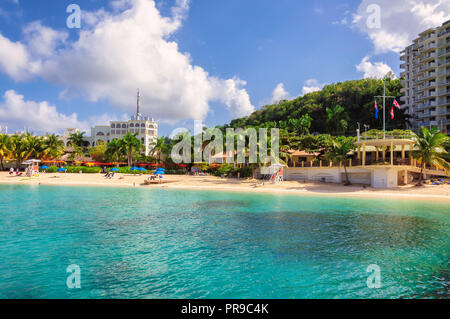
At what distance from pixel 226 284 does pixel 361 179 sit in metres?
34.2

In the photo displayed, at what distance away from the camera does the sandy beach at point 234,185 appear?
31.5m

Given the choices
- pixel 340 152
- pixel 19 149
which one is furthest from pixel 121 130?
pixel 340 152

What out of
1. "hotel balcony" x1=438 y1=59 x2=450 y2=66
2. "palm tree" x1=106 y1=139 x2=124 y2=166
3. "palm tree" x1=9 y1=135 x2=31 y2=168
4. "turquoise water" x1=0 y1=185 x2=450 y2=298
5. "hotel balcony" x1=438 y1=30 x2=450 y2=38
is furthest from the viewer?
"palm tree" x1=106 y1=139 x2=124 y2=166

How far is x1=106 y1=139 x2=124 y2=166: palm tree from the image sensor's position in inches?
2368

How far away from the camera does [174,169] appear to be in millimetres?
57469

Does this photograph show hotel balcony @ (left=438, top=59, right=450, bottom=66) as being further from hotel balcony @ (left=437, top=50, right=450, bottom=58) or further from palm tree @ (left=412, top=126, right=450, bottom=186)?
palm tree @ (left=412, top=126, right=450, bottom=186)

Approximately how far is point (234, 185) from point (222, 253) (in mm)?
28866

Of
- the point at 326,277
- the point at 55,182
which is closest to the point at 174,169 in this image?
the point at 55,182

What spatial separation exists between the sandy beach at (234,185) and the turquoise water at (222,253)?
11565mm

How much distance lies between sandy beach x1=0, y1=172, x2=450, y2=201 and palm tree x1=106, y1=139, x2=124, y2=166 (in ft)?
32.0

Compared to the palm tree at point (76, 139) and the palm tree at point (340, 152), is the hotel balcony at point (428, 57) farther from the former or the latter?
the palm tree at point (76, 139)

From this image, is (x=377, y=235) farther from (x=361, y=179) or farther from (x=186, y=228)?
(x=361, y=179)

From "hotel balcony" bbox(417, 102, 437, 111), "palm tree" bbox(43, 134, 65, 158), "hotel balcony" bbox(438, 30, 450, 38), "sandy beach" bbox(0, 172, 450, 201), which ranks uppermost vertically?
"hotel balcony" bbox(438, 30, 450, 38)
